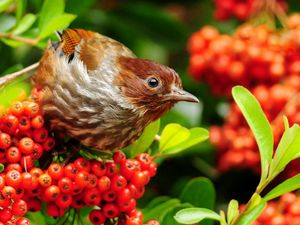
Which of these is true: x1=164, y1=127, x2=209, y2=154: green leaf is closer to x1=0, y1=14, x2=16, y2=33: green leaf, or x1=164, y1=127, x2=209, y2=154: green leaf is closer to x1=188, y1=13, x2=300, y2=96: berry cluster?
x1=188, y1=13, x2=300, y2=96: berry cluster

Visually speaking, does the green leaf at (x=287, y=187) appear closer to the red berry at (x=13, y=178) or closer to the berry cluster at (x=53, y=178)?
the berry cluster at (x=53, y=178)

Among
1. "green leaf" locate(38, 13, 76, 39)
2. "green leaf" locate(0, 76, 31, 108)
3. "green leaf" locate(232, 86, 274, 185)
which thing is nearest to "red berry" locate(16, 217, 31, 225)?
"green leaf" locate(0, 76, 31, 108)

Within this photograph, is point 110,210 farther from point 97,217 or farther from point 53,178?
point 53,178

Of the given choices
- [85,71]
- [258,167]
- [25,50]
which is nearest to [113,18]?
[25,50]

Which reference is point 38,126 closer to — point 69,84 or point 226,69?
point 69,84

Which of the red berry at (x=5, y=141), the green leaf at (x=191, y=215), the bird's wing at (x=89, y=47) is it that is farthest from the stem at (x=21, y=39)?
the green leaf at (x=191, y=215)
